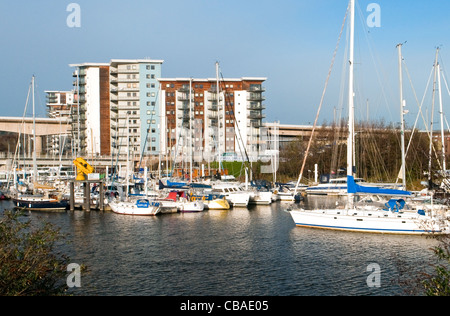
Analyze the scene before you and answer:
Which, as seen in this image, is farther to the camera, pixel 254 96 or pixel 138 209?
pixel 254 96

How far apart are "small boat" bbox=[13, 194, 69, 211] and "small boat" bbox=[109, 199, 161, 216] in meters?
7.15

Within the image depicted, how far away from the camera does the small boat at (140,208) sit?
42.9 m

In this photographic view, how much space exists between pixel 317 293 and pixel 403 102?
2419cm

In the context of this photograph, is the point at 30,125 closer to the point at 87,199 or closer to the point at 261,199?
the point at 87,199

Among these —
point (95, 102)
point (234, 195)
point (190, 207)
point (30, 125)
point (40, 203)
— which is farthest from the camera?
point (95, 102)

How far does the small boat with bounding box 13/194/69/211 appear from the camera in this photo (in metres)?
47.6

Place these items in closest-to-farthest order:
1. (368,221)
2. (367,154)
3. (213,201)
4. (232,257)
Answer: (232,257)
(368,221)
(213,201)
(367,154)

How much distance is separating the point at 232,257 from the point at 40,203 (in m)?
29.1

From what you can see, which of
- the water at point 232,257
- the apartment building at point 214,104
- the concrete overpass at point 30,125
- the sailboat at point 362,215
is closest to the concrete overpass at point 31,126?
the concrete overpass at point 30,125

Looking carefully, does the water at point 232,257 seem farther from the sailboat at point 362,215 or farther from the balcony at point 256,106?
the balcony at point 256,106

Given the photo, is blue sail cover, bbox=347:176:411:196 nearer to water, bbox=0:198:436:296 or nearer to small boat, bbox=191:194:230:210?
water, bbox=0:198:436:296

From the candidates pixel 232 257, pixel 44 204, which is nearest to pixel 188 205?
pixel 44 204

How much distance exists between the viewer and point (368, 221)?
30.7 meters
